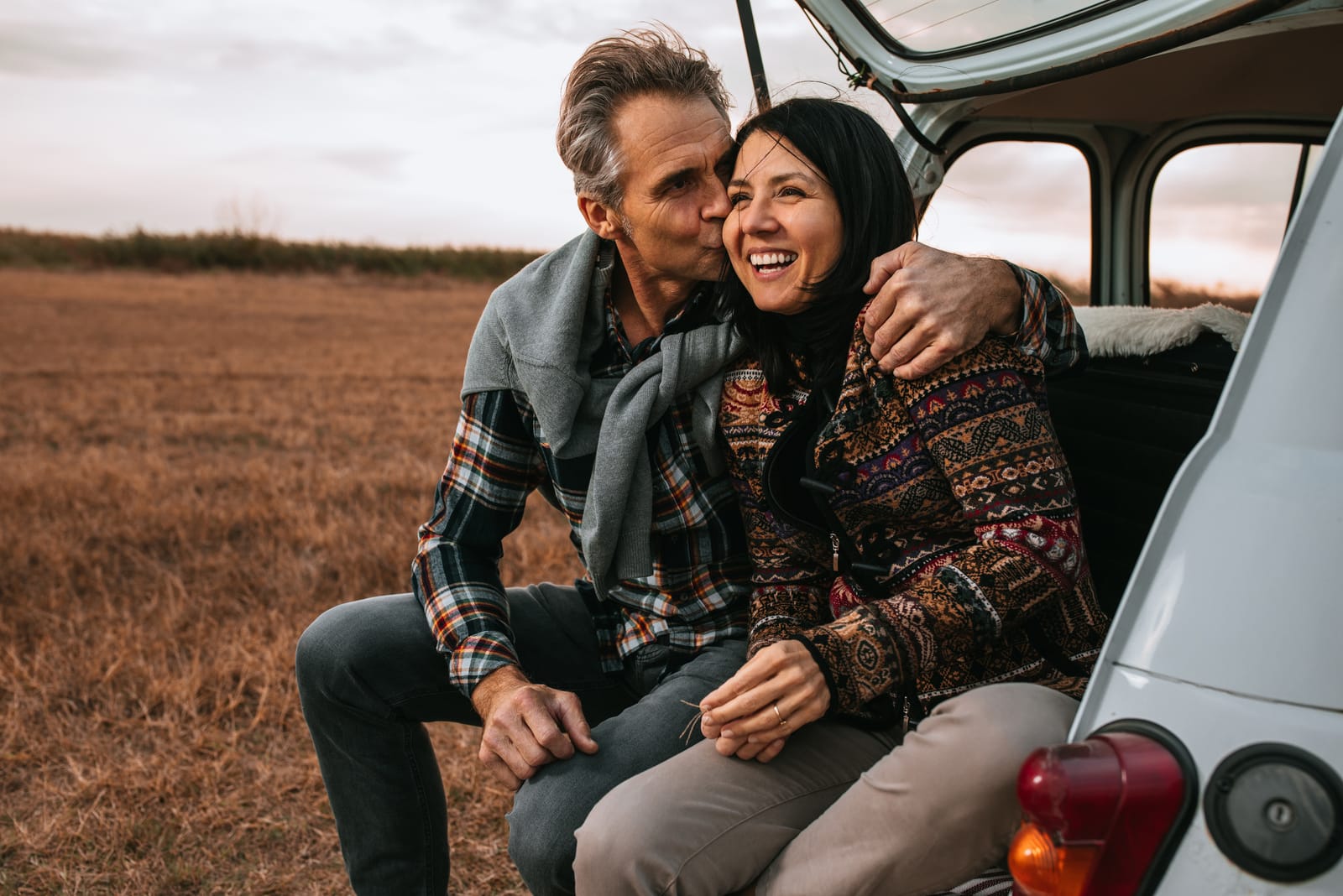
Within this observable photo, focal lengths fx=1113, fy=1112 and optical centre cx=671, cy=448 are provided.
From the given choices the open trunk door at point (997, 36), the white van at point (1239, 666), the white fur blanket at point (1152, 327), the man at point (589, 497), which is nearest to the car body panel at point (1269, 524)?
the white van at point (1239, 666)

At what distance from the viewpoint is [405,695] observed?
91.8 inches

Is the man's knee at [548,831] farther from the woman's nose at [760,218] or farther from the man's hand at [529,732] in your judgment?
the woman's nose at [760,218]

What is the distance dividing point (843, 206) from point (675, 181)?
44 centimetres

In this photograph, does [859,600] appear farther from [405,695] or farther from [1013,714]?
[405,695]

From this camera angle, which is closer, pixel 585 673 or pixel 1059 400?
pixel 585 673

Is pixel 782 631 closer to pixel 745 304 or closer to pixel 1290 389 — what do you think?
pixel 745 304

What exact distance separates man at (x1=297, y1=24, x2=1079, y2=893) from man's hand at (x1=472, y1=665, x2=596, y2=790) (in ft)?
0.22

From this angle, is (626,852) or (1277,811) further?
(626,852)

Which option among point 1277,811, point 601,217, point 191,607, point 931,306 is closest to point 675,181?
point 601,217

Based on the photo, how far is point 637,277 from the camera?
248 centimetres

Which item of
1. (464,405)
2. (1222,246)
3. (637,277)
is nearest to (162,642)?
(464,405)

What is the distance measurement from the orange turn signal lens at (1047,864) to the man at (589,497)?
1058mm

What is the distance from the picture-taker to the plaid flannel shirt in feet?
7.72

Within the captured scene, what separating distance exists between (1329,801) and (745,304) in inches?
58.4
